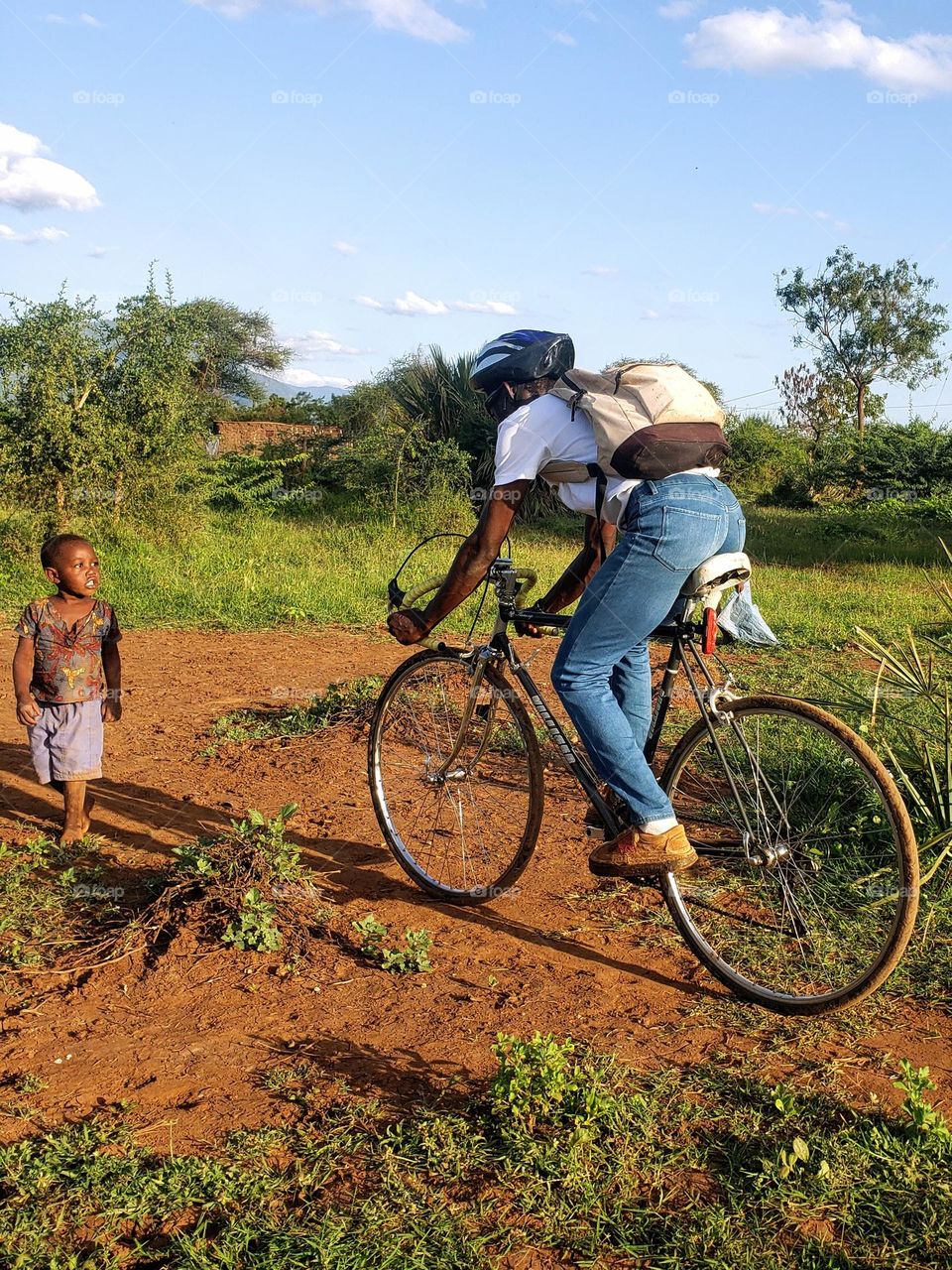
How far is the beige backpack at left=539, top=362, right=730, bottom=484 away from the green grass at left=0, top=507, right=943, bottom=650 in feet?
19.1

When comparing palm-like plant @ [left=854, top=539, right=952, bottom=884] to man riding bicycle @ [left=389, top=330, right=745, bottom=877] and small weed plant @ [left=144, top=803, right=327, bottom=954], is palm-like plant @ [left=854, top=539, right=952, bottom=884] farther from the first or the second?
small weed plant @ [left=144, top=803, right=327, bottom=954]

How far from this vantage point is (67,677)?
14.8 feet

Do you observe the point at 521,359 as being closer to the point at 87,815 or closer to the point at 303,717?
the point at 87,815

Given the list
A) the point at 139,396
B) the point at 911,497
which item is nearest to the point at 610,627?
the point at 139,396

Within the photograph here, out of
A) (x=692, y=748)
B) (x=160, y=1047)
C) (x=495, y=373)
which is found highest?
(x=495, y=373)

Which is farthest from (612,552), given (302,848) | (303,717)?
(303,717)

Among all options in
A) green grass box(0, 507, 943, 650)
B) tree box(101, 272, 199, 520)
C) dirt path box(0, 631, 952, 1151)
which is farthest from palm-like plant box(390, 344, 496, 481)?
dirt path box(0, 631, 952, 1151)

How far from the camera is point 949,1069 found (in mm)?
2822

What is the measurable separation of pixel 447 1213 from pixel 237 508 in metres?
15.9

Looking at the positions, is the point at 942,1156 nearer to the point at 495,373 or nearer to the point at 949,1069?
the point at 949,1069

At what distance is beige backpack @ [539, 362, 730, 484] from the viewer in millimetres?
3125

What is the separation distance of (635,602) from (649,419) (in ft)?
1.74

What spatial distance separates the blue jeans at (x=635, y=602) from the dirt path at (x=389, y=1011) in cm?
58

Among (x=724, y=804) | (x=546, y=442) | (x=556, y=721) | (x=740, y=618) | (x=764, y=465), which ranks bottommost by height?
(x=724, y=804)
